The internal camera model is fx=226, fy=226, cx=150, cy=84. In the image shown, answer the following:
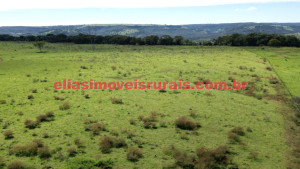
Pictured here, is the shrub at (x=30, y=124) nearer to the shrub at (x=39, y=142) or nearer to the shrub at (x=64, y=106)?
the shrub at (x=39, y=142)

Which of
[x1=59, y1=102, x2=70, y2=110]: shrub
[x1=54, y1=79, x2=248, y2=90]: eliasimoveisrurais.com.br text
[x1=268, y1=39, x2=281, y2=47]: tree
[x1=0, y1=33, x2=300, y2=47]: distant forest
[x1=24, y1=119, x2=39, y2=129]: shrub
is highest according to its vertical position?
[x1=0, y1=33, x2=300, y2=47]: distant forest

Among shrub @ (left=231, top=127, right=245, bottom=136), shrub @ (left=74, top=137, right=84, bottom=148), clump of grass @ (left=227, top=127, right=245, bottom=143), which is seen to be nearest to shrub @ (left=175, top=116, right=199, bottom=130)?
clump of grass @ (left=227, top=127, right=245, bottom=143)

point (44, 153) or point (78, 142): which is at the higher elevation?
point (78, 142)

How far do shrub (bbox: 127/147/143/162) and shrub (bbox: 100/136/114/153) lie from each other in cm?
171

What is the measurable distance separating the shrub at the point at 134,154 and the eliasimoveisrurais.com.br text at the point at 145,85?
798 inches

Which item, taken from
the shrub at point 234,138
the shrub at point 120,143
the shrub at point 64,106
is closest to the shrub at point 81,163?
the shrub at point 120,143

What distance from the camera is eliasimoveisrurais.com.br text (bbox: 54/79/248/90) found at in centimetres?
3753

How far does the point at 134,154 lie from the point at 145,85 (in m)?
22.9

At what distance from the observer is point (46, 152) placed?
55.0 feet

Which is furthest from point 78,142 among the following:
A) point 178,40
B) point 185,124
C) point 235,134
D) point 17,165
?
point 178,40

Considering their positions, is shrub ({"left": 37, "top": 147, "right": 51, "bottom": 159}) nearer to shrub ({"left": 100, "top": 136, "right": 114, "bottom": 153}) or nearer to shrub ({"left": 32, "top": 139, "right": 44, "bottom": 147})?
shrub ({"left": 32, "top": 139, "right": 44, "bottom": 147})

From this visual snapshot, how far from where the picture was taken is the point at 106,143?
18375 mm

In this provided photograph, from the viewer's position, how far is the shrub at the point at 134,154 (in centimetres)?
1681

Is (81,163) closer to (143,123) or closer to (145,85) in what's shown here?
(143,123)
